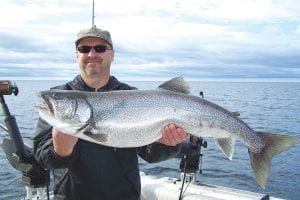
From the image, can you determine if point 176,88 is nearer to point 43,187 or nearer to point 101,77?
point 101,77

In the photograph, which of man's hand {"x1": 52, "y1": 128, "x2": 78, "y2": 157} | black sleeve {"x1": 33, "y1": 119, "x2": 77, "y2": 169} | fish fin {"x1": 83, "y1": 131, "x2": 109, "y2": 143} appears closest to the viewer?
fish fin {"x1": 83, "y1": 131, "x2": 109, "y2": 143}

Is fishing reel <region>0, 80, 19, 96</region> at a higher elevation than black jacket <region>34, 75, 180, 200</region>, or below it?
higher

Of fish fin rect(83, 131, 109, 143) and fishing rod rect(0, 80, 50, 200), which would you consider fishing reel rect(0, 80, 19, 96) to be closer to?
fishing rod rect(0, 80, 50, 200)

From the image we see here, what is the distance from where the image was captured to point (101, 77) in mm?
5195

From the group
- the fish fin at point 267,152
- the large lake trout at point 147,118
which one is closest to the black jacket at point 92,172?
the large lake trout at point 147,118

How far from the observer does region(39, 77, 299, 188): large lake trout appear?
14.2 feet

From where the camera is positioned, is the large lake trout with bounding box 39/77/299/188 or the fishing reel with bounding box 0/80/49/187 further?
the fishing reel with bounding box 0/80/49/187

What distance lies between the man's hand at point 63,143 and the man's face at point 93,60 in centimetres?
96

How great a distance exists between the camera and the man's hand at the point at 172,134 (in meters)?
4.65

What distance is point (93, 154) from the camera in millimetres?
4848

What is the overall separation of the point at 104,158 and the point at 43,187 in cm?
160

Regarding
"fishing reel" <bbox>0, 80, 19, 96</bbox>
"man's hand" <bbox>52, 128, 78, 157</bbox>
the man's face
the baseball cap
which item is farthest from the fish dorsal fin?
"fishing reel" <bbox>0, 80, 19, 96</bbox>

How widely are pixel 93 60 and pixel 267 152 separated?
7.09ft

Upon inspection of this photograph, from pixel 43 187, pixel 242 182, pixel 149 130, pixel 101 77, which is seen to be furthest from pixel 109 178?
pixel 242 182
